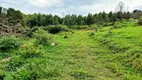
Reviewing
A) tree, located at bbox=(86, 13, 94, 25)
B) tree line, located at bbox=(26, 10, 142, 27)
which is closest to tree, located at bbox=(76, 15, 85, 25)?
tree line, located at bbox=(26, 10, 142, 27)

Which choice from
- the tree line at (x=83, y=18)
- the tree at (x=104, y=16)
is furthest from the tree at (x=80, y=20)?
the tree at (x=104, y=16)

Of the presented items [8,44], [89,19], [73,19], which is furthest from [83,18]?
[8,44]

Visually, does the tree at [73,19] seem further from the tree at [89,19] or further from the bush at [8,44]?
the bush at [8,44]

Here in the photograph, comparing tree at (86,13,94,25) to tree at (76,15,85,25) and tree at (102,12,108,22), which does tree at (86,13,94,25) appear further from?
tree at (102,12,108,22)

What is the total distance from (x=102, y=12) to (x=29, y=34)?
38696 millimetres

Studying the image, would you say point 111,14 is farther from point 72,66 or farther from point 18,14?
point 72,66

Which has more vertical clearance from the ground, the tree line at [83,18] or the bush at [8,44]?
the tree line at [83,18]

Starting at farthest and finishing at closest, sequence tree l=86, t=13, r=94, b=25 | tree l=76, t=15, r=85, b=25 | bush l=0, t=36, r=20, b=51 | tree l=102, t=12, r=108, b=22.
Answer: tree l=86, t=13, r=94, b=25 → tree l=76, t=15, r=85, b=25 → tree l=102, t=12, r=108, b=22 → bush l=0, t=36, r=20, b=51

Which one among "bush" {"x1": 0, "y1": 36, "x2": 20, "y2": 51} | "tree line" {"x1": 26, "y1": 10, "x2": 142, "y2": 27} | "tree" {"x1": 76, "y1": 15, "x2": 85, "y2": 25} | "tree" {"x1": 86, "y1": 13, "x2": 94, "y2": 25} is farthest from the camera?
"tree" {"x1": 86, "y1": 13, "x2": 94, "y2": 25}

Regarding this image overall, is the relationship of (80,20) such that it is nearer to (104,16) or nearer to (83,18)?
(83,18)

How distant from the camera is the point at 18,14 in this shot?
1292 inches

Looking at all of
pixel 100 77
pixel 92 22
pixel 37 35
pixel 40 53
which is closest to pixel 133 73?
pixel 100 77

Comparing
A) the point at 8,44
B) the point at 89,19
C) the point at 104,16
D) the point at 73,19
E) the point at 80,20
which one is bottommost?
the point at 8,44

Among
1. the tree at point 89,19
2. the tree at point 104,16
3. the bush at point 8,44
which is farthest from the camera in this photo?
the tree at point 89,19
